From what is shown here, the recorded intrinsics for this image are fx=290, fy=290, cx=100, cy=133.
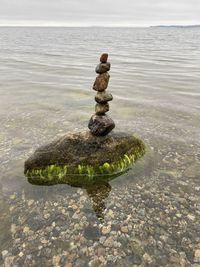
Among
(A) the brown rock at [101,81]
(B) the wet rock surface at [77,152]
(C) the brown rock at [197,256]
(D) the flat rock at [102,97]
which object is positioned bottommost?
(C) the brown rock at [197,256]

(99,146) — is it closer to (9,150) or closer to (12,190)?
(12,190)

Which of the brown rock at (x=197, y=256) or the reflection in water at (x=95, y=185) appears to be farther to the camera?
the reflection in water at (x=95, y=185)

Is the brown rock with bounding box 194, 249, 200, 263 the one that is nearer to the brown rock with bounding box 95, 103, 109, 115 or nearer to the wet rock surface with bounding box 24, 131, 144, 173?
the wet rock surface with bounding box 24, 131, 144, 173

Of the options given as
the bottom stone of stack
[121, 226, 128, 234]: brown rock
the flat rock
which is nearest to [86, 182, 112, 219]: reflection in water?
[121, 226, 128, 234]: brown rock

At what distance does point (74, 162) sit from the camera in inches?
428

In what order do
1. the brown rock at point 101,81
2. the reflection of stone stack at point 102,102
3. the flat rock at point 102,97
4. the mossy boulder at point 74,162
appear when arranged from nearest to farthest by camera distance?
the mossy boulder at point 74,162
the reflection of stone stack at point 102,102
the brown rock at point 101,81
the flat rock at point 102,97

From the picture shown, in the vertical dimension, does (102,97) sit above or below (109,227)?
above

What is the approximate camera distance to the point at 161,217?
8617mm

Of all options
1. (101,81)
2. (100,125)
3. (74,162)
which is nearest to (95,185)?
(74,162)

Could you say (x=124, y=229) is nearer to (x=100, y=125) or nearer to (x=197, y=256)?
(x=197, y=256)

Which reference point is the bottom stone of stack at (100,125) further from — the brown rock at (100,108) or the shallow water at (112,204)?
the shallow water at (112,204)

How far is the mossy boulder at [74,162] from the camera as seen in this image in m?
10.8

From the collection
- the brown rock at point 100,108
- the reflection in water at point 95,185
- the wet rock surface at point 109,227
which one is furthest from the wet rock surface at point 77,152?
the wet rock surface at point 109,227

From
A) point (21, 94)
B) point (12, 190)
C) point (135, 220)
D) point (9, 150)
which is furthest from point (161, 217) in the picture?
point (21, 94)
